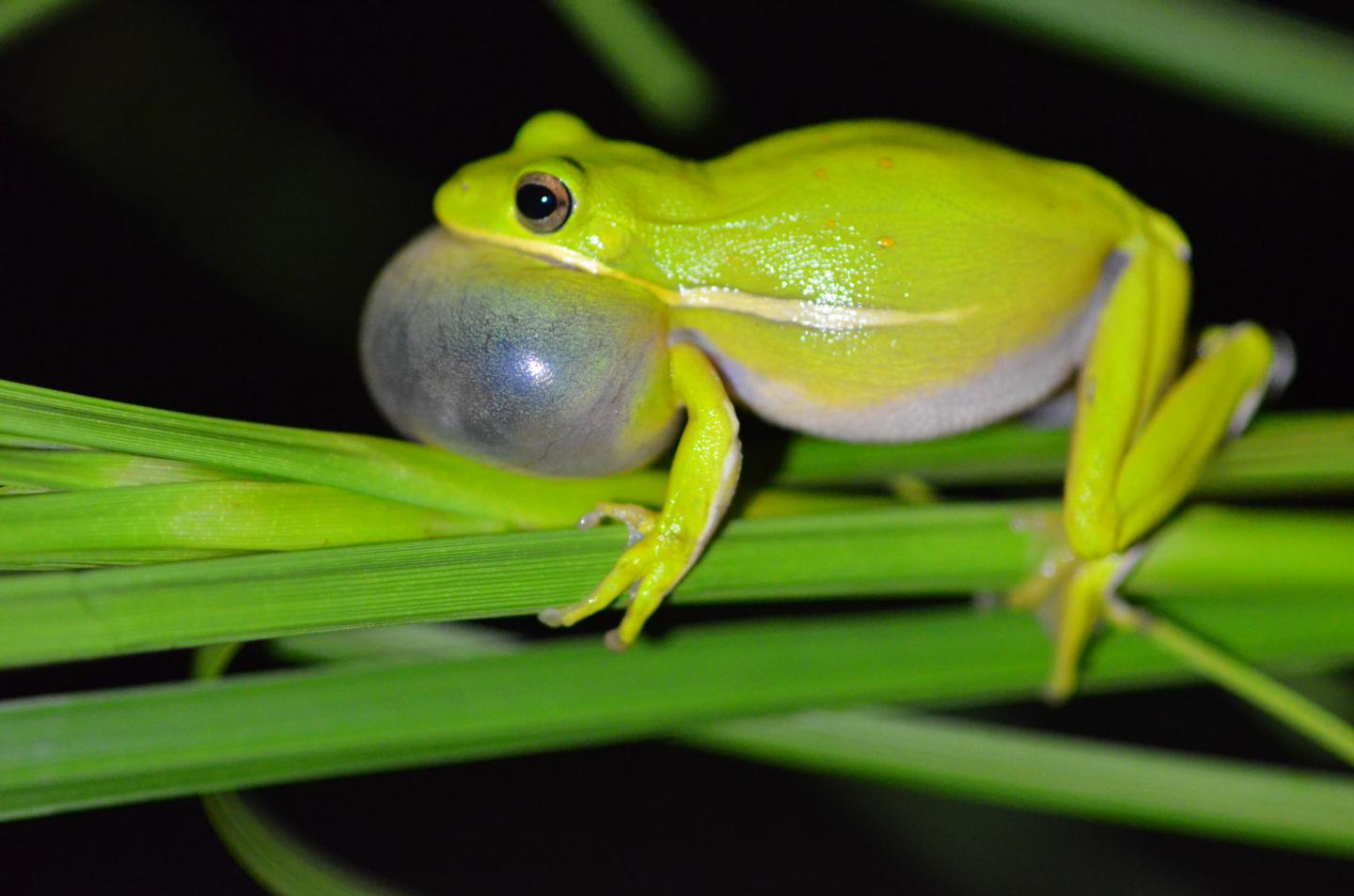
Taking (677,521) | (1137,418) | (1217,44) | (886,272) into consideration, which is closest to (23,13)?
(677,521)

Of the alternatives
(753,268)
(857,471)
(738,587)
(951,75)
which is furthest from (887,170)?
(951,75)

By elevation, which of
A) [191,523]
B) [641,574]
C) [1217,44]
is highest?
[1217,44]

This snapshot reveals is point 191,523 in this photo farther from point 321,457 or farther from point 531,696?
point 531,696

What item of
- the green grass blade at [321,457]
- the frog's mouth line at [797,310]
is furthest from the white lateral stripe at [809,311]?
the green grass blade at [321,457]

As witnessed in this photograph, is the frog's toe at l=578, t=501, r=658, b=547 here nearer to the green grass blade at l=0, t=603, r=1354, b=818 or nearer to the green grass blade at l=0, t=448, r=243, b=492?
the green grass blade at l=0, t=603, r=1354, b=818

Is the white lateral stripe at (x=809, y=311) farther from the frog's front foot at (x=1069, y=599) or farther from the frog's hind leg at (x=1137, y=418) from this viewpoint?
the frog's front foot at (x=1069, y=599)

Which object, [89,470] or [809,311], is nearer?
[89,470]
